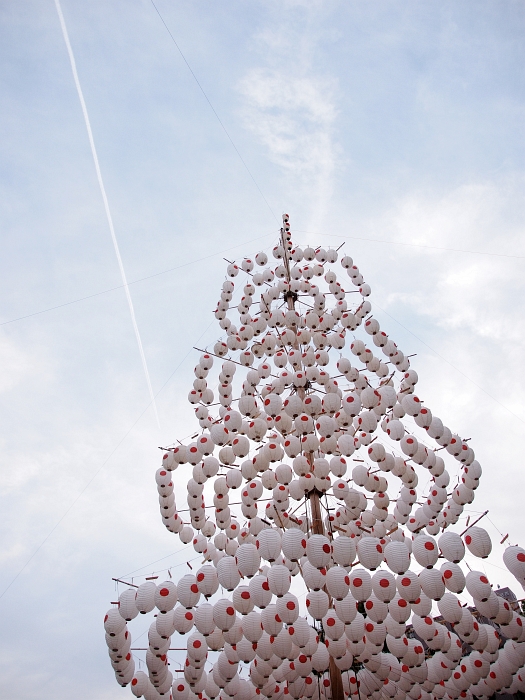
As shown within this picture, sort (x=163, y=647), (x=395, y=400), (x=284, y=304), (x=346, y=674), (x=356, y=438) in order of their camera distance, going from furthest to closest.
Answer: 1. (x=284, y=304)
2. (x=356, y=438)
3. (x=395, y=400)
4. (x=346, y=674)
5. (x=163, y=647)

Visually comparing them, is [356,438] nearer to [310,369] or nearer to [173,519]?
[310,369]

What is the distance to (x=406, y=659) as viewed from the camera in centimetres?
596

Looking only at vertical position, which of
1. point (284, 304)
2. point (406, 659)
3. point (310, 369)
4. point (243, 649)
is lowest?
point (406, 659)

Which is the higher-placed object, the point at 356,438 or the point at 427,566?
the point at 356,438

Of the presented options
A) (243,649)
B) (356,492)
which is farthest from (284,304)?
(243,649)

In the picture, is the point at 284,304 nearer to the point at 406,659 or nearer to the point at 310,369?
the point at 310,369

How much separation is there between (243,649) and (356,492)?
Answer: 2.52 meters

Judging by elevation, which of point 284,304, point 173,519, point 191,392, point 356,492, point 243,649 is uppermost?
point 284,304

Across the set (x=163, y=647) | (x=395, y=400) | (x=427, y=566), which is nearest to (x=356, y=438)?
(x=395, y=400)

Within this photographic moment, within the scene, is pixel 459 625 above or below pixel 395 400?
below

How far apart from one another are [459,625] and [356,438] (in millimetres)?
3141

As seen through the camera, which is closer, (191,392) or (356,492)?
(356,492)

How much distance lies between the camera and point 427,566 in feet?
19.1

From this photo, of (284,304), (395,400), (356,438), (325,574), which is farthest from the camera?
(284,304)
